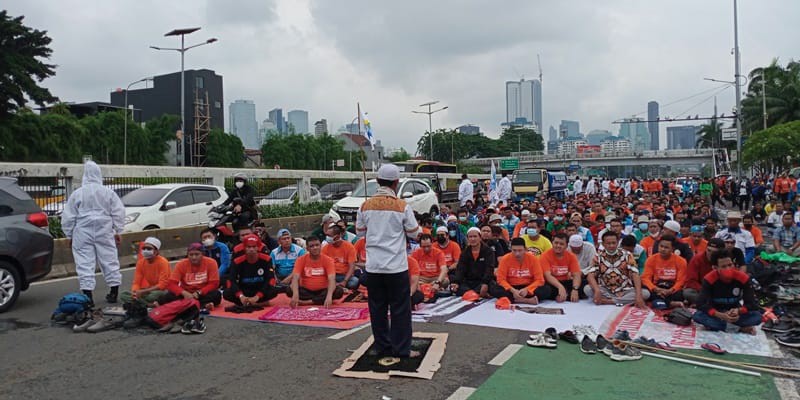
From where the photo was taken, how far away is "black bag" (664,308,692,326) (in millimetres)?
7262

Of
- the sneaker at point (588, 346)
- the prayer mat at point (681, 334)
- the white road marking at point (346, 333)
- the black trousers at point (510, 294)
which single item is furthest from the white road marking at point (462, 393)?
the black trousers at point (510, 294)

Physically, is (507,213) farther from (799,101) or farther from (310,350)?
(799,101)

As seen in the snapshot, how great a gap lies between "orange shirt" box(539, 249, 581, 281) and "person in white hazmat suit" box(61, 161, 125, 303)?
594cm

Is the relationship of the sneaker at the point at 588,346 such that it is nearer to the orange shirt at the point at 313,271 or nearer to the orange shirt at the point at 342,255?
the orange shirt at the point at 313,271

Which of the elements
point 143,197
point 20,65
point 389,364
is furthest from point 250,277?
point 20,65

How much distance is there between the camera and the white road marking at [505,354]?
582 cm

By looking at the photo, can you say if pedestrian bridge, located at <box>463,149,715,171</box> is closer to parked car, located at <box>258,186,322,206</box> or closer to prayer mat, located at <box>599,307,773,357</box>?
parked car, located at <box>258,186,322,206</box>

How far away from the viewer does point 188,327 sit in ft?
23.6

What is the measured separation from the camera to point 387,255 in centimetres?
569

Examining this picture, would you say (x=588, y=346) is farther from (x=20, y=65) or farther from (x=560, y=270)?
(x=20, y=65)

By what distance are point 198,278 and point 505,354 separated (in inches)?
171

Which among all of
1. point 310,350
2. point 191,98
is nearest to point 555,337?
point 310,350

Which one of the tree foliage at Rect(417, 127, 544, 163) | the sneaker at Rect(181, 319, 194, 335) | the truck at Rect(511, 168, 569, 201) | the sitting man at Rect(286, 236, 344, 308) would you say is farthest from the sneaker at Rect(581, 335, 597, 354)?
the tree foliage at Rect(417, 127, 544, 163)

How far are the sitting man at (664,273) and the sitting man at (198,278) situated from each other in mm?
5725
